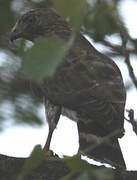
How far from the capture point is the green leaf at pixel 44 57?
44.3 inches

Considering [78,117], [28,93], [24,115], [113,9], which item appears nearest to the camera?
[113,9]

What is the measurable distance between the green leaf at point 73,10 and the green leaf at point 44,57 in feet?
0.15

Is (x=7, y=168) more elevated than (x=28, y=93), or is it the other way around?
(x=28, y=93)

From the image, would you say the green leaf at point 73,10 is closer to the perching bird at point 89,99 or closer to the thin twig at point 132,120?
the thin twig at point 132,120

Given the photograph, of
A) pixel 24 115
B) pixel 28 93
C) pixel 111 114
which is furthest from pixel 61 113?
pixel 24 115

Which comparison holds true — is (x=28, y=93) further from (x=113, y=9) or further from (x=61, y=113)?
(x=113, y=9)

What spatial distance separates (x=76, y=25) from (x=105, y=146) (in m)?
3.16

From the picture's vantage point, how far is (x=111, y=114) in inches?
143

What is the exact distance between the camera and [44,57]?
117cm

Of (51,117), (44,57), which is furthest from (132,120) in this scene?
(51,117)

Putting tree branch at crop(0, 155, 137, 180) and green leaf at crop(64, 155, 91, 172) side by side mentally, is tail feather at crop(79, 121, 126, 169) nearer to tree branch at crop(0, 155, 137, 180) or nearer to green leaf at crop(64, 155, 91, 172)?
tree branch at crop(0, 155, 137, 180)

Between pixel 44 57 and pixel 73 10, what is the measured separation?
14 cm

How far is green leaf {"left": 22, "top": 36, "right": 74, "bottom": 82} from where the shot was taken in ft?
3.69

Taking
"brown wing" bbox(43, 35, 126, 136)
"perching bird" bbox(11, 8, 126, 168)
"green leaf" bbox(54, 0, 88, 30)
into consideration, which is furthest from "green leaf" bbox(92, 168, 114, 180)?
"brown wing" bbox(43, 35, 126, 136)
